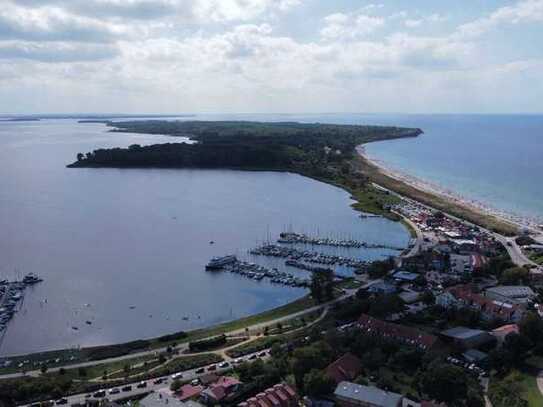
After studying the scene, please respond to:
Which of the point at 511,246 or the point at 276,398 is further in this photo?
the point at 511,246

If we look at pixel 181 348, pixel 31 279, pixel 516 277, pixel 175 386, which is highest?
pixel 516 277

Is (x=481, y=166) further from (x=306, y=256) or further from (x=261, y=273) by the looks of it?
(x=261, y=273)

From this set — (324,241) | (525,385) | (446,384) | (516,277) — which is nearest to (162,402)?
(446,384)

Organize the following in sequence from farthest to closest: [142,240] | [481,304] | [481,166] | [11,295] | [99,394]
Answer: [481,166], [142,240], [11,295], [481,304], [99,394]

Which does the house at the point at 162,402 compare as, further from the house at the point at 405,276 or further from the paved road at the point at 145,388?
the house at the point at 405,276

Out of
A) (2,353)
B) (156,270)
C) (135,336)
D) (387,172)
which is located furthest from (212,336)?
(387,172)

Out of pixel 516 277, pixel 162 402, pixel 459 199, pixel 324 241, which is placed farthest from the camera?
pixel 459 199

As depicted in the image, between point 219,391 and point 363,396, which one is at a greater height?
point 363,396
